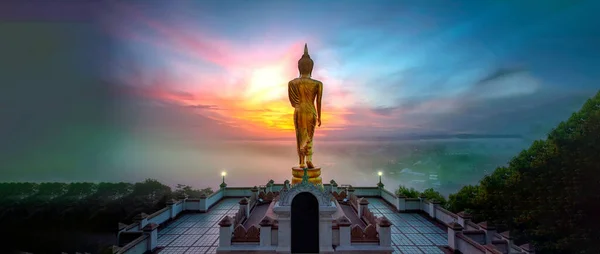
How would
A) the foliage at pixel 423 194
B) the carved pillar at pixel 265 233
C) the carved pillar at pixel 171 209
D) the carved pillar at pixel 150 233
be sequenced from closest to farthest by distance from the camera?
the carved pillar at pixel 265 233 < the carved pillar at pixel 150 233 < the carved pillar at pixel 171 209 < the foliage at pixel 423 194

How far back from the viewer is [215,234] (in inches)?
539

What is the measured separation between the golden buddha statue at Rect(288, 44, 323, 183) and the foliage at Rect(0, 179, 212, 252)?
16488 millimetres

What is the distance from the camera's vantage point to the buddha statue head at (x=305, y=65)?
12.6 meters

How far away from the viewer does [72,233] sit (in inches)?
853

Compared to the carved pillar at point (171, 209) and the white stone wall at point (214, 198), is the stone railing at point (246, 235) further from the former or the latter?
the white stone wall at point (214, 198)

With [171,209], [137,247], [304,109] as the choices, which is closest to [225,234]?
[137,247]

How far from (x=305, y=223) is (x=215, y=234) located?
5.96 metres

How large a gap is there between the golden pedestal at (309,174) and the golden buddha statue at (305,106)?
118mm

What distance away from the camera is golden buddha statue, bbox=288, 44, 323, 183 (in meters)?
12.4

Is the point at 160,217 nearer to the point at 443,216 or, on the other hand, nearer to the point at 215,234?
the point at 215,234

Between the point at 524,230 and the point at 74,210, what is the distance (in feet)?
103

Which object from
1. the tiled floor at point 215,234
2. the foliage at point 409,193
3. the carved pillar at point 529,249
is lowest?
the tiled floor at point 215,234

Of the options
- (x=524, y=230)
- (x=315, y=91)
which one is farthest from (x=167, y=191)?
(x=524, y=230)

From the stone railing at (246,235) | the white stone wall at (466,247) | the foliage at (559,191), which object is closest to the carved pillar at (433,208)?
the foliage at (559,191)
